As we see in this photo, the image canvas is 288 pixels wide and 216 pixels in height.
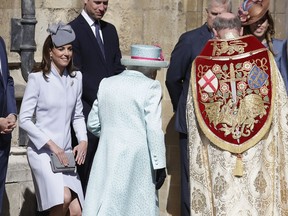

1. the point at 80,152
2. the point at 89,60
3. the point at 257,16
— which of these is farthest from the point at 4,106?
the point at 257,16

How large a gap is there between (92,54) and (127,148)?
152cm

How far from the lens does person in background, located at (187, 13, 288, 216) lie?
34.4 feet

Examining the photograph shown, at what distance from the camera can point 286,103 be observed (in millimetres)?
10492

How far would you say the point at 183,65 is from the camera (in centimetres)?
1204

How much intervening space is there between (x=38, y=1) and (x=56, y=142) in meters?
2.44

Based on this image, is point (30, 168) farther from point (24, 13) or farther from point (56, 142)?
point (24, 13)

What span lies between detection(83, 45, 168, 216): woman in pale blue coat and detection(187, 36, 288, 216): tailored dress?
38 centimetres

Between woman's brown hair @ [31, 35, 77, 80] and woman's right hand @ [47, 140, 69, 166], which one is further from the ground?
woman's brown hair @ [31, 35, 77, 80]

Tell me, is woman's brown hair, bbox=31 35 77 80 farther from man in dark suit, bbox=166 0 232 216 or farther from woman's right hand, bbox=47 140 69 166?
man in dark suit, bbox=166 0 232 216

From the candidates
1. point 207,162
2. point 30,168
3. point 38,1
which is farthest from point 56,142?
point 38,1

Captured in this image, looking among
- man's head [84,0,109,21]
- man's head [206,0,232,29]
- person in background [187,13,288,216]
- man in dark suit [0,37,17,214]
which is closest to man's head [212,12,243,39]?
person in background [187,13,288,216]

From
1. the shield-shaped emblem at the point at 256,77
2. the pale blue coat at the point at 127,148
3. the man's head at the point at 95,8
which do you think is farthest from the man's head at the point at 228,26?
the man's head at the point at 95,8

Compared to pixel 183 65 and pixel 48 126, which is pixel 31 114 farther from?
pixel 183 65

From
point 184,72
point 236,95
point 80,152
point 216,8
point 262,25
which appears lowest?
point 80,152
